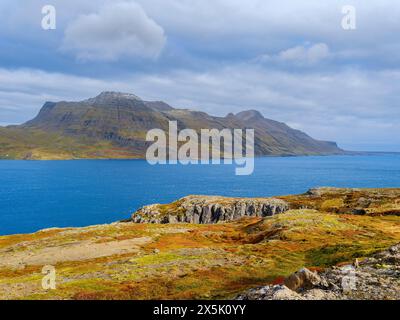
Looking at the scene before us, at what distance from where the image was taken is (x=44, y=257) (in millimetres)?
65250

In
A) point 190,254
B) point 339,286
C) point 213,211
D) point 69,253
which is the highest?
point 339,286

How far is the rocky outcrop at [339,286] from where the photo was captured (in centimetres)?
2680

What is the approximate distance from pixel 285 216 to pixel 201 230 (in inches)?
821

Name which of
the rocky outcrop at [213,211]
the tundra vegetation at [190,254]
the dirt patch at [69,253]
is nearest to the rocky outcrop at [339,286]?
the tundra vegetation at [190,254]

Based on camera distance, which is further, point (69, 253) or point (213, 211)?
point (213, 211)

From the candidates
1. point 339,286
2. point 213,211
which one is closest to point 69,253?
point 339,286

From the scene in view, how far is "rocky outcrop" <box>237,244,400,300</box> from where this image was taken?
26.8m

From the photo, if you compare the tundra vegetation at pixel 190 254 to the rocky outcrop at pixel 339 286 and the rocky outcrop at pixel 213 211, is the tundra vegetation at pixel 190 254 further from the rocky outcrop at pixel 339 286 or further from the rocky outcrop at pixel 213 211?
the rocky outcrop at pixel 213 211

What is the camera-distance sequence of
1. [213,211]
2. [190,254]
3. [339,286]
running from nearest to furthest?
[339,286] < [190,254] < [213,211]

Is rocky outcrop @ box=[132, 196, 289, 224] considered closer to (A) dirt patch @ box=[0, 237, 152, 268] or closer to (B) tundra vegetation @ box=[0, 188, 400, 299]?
(B) tundra vegetation @ box=[0, 188, 400, 299]

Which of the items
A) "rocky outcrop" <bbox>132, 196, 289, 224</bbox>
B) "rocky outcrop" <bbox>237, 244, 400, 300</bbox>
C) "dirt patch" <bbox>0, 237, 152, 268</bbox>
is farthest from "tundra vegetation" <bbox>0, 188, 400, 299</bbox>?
"rocky outcrop" <bbox>132, 196, 289, 224</bbox>

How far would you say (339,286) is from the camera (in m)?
28.8

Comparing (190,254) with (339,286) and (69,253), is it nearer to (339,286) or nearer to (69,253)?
(69,253)
